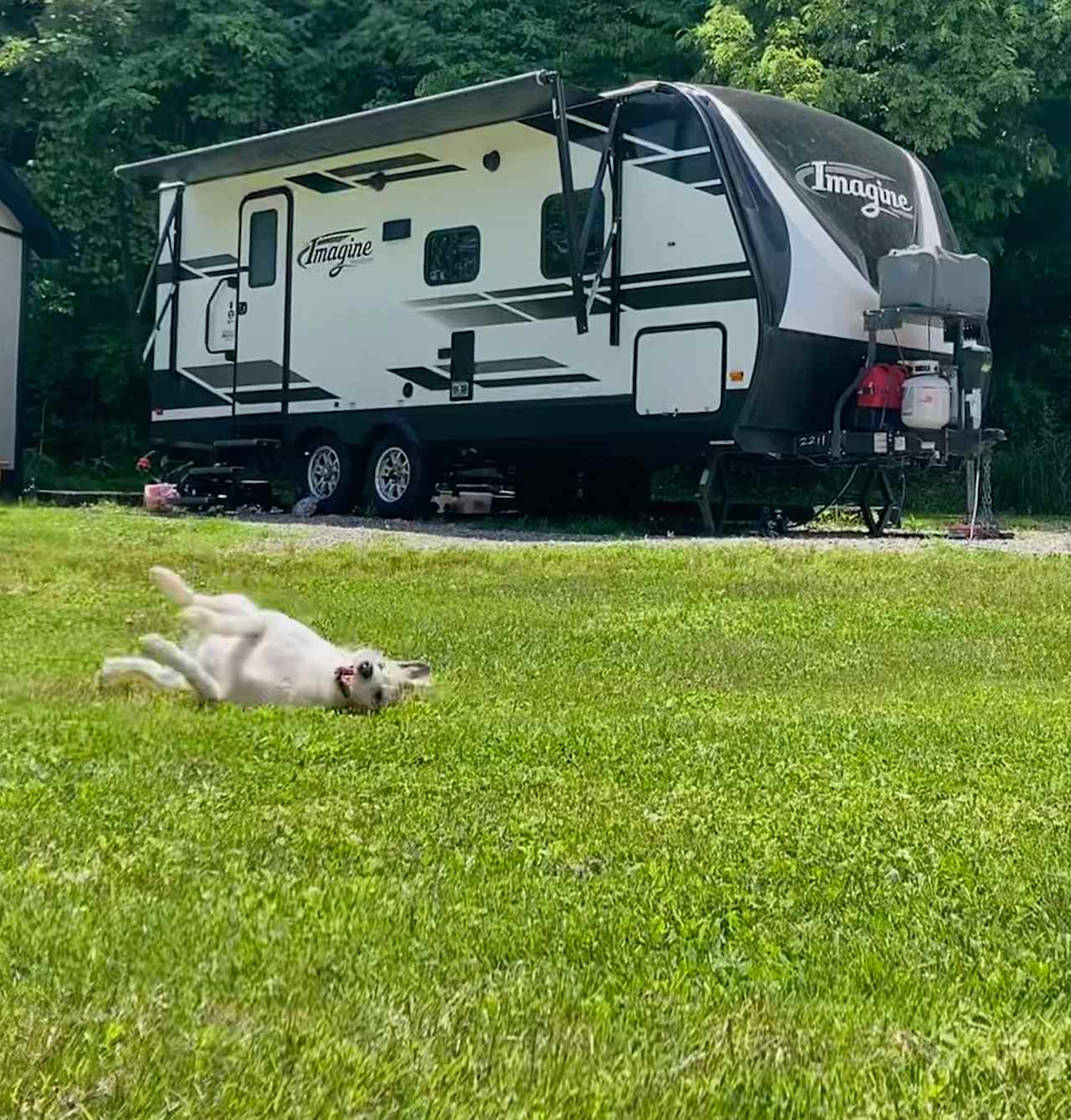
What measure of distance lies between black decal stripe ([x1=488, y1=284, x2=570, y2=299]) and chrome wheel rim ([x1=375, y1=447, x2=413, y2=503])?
1.90m

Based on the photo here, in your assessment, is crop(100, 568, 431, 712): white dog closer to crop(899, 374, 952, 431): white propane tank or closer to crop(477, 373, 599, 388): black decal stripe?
crop(899, 374, 952, 431): white propane tank

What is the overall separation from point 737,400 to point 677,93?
101 inches

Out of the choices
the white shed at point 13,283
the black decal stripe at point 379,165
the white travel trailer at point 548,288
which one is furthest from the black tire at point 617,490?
the white shed at point 13,283

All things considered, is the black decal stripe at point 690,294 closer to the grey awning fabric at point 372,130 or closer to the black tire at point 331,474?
the grey awning fabric at point 372,130

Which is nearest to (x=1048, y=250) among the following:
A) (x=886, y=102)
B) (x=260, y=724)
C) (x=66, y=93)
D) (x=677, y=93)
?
(x=886, y=102)

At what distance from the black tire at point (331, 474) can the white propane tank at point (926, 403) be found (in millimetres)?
5692

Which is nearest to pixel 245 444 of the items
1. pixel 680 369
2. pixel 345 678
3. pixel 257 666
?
pixel 680 369

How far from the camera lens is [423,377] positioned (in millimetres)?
14867

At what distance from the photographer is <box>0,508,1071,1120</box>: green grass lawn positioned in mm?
2381

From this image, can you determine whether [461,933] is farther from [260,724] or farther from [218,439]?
[218,439]

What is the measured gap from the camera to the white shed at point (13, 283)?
66.1ft

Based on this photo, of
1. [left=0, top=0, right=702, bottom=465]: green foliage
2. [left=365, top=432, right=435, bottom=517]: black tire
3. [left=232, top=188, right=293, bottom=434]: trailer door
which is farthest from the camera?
[left=0, top=0, right=702, bottom=465]: green foliage

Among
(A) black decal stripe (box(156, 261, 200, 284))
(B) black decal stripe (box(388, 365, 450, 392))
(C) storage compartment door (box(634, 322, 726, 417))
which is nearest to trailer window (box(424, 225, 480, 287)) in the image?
(B) black decal stripe (box(388, 365, 450, 392))

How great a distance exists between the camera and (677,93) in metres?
12.8
